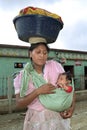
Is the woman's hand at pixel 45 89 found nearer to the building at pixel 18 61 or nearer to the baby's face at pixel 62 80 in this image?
the baby's face at pixel 62 80

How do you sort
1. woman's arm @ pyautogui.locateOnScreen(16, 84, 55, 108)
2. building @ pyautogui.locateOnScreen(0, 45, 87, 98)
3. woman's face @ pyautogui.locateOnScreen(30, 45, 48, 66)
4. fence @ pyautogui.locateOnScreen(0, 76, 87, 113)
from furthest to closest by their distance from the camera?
building @ pyautogui.locateOnScreen(0, 45, 87, 98) → fence @ pyautogui.locateOnScreen(0, 76, 87, 113) → woman's face @ pyautogui.locateOnScreen(30, 45, 48, 66) → woman's arm @ pyautogui.locateOnScreen(16, 84, 55, 108)

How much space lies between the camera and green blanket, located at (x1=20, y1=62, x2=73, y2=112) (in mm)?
2684

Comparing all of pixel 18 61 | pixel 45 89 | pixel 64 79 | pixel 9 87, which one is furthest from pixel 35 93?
pixel 18 61

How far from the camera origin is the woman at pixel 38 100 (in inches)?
108

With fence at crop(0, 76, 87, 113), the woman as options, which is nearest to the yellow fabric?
the woman

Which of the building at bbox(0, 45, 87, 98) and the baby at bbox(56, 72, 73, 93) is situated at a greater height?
the baby at bbox(56, 72, 73, 93)

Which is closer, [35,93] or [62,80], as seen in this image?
[35,93]

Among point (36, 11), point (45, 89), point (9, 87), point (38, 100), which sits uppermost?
point (36, 11)

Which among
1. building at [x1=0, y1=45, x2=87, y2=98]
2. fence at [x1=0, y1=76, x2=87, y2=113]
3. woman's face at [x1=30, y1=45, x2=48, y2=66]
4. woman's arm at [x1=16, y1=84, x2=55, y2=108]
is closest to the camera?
woman's arm at [x1=16, y1=84, x2=55, y2=108]

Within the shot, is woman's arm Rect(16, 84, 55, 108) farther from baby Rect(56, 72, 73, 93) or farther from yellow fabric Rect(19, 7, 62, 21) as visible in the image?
yellow fabric Rect(19, 7, 62, 21)

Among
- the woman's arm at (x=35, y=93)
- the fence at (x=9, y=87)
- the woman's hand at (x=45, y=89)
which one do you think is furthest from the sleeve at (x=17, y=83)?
the fence at (x=9, y=87)

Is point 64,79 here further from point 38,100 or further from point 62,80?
point 38,100

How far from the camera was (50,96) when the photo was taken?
2.71 m

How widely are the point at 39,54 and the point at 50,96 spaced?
1.27 feet
